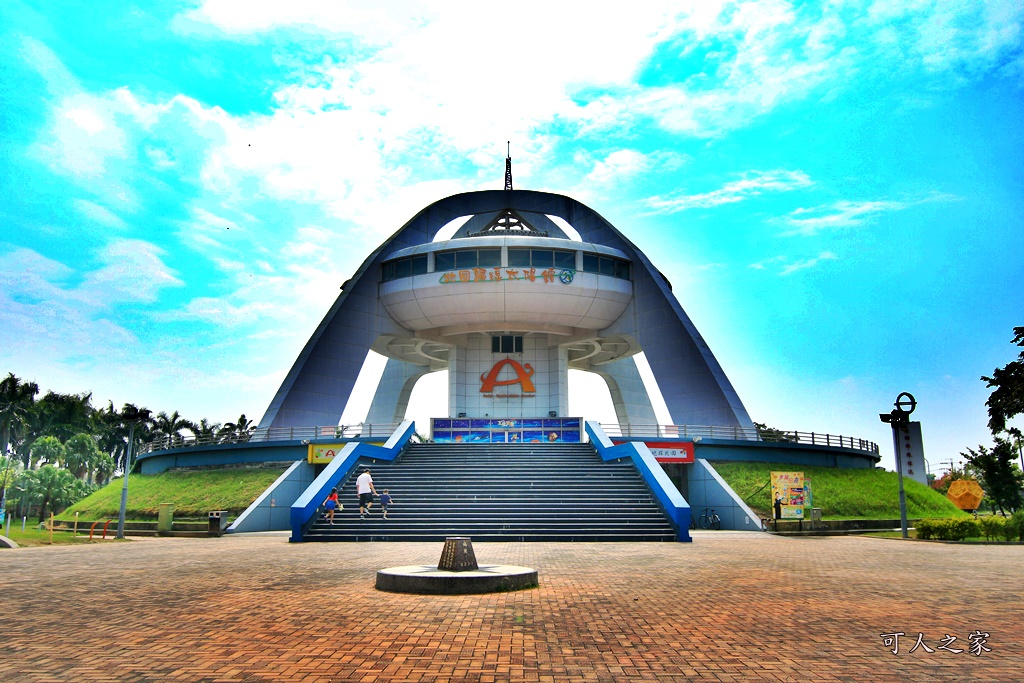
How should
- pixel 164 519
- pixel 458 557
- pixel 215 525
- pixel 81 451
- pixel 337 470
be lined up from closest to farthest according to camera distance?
pixel 458 557, pixel 337 470, pixel 215 525, pixel 164 519, pixel 81 451

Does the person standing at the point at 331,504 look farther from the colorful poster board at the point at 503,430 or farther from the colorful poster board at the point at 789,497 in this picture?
the colorful poster board at the point at 503,430

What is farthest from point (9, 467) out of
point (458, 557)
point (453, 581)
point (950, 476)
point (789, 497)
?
point (950, 476)

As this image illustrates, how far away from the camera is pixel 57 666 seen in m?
5.94

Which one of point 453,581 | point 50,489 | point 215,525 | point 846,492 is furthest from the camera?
point 50,489

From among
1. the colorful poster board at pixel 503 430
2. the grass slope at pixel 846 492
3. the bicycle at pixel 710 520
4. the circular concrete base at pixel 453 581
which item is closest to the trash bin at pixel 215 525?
the circular concrete base at pixel 453 581

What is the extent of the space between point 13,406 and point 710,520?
214 ft

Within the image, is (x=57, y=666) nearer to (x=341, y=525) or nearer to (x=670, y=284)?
(x=341, y=525)

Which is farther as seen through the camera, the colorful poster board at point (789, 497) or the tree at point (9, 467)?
the tree at point (9, 467)

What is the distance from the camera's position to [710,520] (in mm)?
29188

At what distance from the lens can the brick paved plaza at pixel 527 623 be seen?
→ 583 cm

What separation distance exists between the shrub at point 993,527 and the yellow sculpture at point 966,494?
46.5 ft

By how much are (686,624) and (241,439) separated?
106 feet

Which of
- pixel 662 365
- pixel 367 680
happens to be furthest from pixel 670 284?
pixel 367 680

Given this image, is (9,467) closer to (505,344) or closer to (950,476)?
(505,344)
